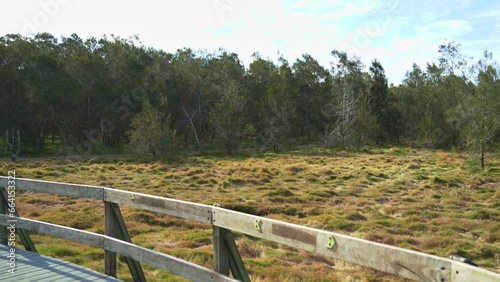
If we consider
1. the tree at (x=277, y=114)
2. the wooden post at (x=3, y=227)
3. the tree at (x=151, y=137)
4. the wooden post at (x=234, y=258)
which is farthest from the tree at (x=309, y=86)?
the wooden post at (x=234, y=258)

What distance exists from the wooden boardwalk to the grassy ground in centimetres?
98

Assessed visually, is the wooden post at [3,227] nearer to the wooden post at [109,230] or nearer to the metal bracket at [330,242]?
the wooden post at [109,230]

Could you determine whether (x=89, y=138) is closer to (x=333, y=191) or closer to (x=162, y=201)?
(x=333, y=191)

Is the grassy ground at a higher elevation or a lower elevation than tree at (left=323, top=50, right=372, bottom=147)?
lower

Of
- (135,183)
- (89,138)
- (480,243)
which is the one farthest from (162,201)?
(89,138)

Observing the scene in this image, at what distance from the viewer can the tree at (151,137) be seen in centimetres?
3312

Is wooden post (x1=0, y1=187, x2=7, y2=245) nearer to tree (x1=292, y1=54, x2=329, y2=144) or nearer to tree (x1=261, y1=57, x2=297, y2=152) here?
tree (x1=261, y1=57, x2=297, y2=152)

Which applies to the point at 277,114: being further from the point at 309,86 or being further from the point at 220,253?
the point at 220,253

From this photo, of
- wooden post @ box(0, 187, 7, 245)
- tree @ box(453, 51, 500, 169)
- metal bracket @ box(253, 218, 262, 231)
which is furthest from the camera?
tree @ box(453, 51, 500, 169)

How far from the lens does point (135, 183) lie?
19.3 m

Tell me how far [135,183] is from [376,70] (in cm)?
4529

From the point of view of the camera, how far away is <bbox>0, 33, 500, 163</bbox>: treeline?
4031 cm

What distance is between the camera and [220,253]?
3.44m

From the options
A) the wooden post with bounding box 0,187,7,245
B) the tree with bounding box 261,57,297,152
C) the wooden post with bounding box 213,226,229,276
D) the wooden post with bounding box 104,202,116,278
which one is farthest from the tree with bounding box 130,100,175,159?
the wooden post with bounding box 213,226,229,276
